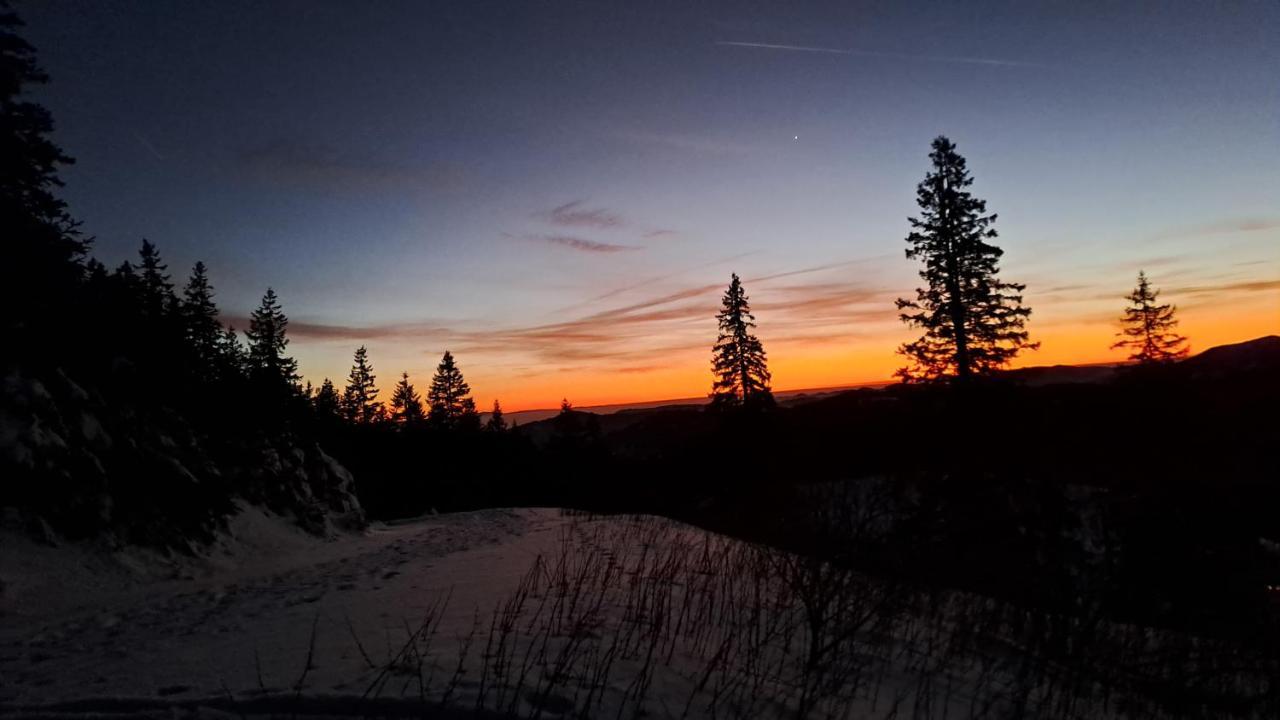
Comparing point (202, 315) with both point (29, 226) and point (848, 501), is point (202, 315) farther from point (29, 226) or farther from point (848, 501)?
point (848, 501)

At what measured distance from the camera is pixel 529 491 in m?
45.5

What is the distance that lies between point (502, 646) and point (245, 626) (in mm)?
3703

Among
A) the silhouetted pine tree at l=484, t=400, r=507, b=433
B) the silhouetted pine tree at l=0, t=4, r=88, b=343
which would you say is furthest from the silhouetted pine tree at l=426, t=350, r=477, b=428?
the silhouetted pine tree at l=0, t=4, r=88, b=343

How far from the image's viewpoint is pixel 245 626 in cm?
604

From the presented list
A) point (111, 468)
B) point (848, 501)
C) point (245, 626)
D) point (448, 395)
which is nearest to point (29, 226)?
point (111, 468)

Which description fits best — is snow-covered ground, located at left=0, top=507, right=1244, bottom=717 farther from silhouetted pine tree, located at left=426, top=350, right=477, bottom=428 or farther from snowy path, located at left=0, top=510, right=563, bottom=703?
silhouetted pine tree, located at left=426, top=350, right=477, bottom=428

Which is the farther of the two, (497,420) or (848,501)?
(497,420)

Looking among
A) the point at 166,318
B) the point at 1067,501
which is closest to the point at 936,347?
the point at 1067,501

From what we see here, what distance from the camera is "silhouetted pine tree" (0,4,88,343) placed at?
12125mm

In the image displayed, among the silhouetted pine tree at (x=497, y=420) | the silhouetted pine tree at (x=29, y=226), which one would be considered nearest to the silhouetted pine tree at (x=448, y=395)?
the silhouetted pine tree at (x=497, y=420)

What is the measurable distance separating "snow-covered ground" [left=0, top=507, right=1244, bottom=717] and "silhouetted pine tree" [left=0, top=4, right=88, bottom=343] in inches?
231

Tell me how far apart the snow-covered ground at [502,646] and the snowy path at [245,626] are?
0.03m

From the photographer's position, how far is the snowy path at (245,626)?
13.6ft

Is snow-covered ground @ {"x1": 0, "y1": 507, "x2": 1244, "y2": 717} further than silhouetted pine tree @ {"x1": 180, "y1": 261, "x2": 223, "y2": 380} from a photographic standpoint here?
No
